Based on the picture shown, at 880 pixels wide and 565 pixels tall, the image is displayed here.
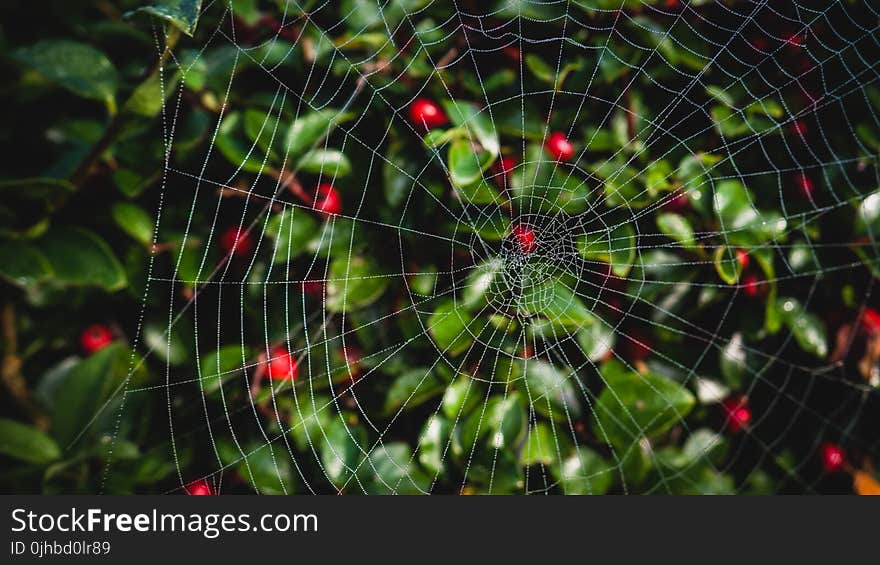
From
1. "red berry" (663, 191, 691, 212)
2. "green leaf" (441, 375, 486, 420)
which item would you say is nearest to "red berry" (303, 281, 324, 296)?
"green leaf" (441, 375, 486, 420)

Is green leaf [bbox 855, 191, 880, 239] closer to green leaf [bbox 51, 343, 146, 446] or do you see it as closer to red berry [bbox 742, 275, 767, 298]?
red berry [bbox 742, 275, 767, 298]

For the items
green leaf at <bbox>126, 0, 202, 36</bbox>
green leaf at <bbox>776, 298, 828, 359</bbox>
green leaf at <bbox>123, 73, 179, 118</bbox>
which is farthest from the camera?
green leaf at <bbox>776, 298, 828, 359</bbox>

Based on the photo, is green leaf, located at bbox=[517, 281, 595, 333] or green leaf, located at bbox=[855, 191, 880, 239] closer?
green leaf, located at bbox=[517, 281, 595, 333]

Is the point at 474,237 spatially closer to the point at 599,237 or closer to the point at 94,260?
the point at 599,237

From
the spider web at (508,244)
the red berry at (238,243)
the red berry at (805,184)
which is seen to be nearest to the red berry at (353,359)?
the spider web at (508,244)

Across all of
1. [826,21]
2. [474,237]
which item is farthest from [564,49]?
[826,21]

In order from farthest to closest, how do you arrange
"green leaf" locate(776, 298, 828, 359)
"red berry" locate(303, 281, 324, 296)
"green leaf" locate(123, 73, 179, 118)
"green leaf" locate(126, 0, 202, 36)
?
"green leaf" locate(776, 298, 828, 359) < "red berry" locate(303, 281, 324, 296) < "green leaf" locate(123, 73, 179, 118) < "green leaf" locate(126, 0, 202, 36)
